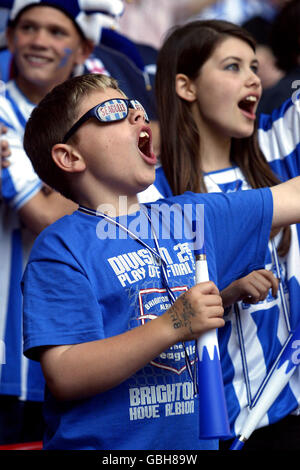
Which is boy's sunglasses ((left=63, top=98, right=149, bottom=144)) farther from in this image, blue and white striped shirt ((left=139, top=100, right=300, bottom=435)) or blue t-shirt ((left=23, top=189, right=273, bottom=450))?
blue and white striped shirt ((left=139, top=100, right=300, bottom=435))

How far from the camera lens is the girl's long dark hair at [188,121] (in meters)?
1.69

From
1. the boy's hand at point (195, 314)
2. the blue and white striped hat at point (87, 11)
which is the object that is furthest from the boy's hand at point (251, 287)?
the blue and white striped hat at point (87, 11)

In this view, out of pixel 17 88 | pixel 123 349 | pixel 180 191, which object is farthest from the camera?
pixel 17 88

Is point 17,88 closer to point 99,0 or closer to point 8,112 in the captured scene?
point 8,112

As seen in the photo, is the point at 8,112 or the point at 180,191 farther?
the point at 8,112

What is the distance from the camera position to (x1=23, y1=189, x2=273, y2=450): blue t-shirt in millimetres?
1162

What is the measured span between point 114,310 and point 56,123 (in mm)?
398

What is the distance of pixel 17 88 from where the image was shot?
85.1 inches

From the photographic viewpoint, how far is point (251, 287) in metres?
1.42


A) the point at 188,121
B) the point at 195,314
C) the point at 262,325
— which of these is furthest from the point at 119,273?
the point at 188,121

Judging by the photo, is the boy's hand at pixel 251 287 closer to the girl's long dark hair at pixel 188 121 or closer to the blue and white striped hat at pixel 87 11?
the girl's long dark hair at pixel 188 121

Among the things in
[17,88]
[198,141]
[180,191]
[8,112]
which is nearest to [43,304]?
[180,191]

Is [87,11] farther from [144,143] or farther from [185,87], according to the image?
[144,143]

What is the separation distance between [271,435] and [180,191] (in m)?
0.58
